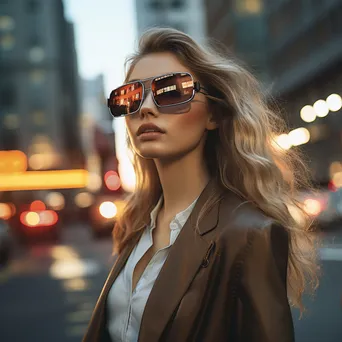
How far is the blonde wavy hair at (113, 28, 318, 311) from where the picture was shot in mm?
2156

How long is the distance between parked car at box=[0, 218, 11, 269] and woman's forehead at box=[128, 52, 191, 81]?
14496 mm

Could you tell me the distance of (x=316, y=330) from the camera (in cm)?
680

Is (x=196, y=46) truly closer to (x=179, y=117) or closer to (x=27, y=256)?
(x=179, y=117)

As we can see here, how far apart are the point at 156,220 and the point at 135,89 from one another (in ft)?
1.73

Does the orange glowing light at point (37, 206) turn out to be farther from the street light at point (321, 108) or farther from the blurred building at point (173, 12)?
the blurred building at point (173, 12)

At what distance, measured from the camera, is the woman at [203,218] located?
1.86 m

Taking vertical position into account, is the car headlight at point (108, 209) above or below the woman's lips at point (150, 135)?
above

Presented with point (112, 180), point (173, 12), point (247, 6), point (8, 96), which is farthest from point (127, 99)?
point (173, 12)

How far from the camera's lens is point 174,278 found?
197 cm

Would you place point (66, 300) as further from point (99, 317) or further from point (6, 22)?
point (6, 22)

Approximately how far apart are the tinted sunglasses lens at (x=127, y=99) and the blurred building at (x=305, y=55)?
26.7 metres

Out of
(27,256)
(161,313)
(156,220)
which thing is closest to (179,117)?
(156,220)

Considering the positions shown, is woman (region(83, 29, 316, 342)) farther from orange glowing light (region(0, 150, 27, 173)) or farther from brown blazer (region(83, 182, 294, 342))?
orange glowing light (region(0, 150, 27, 173))

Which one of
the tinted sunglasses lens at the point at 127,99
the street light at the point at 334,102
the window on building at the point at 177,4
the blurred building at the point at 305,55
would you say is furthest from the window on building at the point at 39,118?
the tinted sunglasses lens at the point at 127,99
